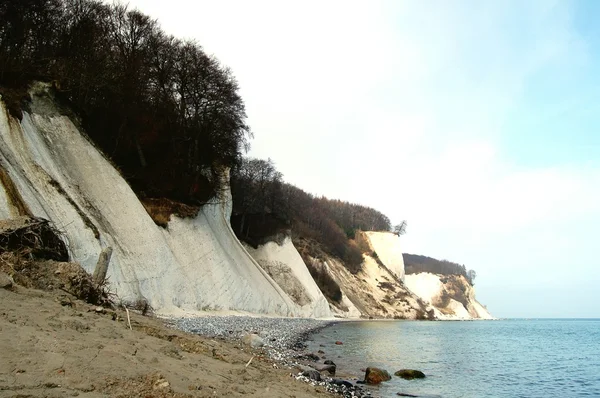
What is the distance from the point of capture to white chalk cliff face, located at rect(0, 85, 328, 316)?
14984mm

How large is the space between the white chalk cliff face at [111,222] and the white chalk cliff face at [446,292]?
8201 cm

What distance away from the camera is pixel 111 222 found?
61.8 feet

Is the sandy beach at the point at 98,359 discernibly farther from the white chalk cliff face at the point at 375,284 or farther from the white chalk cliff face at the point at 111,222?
the white chalk cliff face at the point at 375,284

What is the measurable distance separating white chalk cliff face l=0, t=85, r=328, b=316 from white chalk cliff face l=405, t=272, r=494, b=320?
82007 mm

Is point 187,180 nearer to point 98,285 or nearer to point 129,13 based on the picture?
point 129,13

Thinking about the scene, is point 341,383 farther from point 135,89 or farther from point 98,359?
point 135,89

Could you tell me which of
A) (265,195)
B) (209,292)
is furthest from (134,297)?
(265,195)

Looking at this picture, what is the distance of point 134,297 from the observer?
16781 mm

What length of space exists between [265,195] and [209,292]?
949 inches

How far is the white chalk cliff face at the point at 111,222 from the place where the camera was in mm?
14984

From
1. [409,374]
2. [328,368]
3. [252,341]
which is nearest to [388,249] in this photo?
[409,374]

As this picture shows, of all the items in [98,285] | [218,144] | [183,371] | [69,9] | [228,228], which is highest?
[69,9]

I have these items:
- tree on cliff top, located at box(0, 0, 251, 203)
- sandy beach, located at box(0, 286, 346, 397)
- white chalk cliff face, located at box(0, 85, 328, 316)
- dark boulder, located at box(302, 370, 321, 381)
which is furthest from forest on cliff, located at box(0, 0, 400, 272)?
dark boulder, located at box(302, 370, 321, 381)

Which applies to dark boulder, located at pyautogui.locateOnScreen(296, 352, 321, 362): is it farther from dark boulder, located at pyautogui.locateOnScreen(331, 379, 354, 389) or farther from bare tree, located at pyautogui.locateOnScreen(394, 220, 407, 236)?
bare tree, located at pyautogui.locateOnScreen(394, 220, 407, 236)
